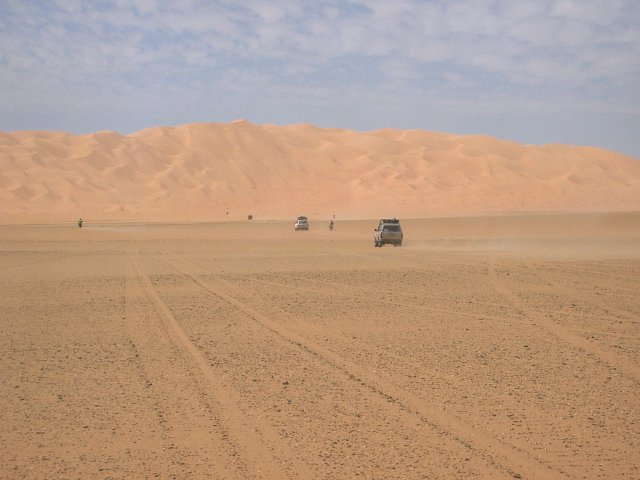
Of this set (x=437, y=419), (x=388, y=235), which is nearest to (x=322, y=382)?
(x=437, y=419)

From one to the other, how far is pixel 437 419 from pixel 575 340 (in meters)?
4.66

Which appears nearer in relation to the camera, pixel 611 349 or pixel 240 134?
pixel 611 349

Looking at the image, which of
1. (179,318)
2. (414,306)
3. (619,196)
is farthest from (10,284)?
(619,196)

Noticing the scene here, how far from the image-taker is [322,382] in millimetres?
8047

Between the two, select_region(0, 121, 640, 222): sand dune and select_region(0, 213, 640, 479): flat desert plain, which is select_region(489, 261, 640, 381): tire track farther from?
select_region(0, 121, 640, 222): sand dune

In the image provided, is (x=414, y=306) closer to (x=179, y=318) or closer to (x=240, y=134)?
(x=179, y=318)

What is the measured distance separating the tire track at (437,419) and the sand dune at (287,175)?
98.8 m

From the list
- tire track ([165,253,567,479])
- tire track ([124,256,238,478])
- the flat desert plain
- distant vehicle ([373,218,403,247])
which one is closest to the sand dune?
distant vehicle ([373,218,403,247])

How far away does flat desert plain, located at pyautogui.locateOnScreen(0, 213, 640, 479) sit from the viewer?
574cm

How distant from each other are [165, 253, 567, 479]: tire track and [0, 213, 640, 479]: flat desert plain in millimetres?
24

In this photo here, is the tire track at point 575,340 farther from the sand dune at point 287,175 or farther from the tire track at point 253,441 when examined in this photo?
the sand dune at point 287,175

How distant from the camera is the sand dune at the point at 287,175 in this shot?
125m

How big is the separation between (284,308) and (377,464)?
8.46 m

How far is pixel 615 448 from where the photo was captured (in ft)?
19.4
